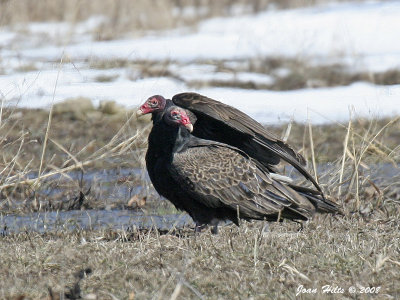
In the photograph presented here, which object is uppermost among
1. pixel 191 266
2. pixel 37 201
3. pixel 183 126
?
pixel 183 126

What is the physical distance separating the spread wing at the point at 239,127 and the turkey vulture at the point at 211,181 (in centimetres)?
13

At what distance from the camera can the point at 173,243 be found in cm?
434

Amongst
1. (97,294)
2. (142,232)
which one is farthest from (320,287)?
(142,232)

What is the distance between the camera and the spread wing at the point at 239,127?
4.92m

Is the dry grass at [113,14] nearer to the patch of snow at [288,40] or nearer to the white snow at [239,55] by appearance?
the white snow at [239,55]

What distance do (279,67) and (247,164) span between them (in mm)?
5753

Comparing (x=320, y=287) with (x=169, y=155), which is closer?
(x=320, y=287)

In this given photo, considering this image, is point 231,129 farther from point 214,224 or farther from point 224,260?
point 224,260

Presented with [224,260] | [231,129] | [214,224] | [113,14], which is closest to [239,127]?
[231,129]

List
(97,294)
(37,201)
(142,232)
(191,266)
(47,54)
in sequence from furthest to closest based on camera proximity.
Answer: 1. (47,54)
2. (37,201)
3. (142,232)
4. (191,266)
5. (97,294)

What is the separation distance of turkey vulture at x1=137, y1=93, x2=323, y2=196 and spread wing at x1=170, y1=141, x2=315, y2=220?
15cm

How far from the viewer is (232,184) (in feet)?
16.5

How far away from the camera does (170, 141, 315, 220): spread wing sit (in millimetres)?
4906

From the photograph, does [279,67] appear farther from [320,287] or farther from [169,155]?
[320,287]
